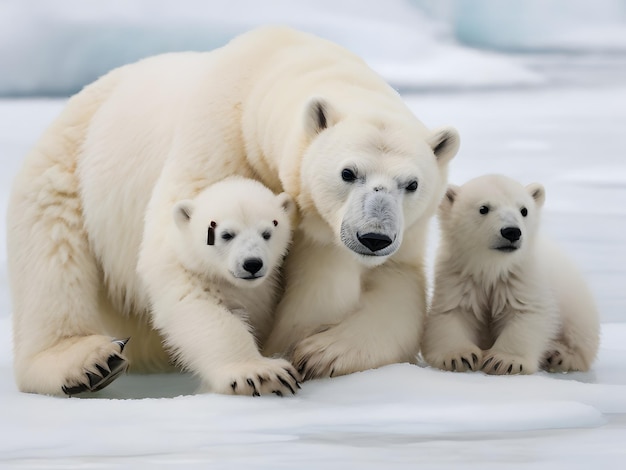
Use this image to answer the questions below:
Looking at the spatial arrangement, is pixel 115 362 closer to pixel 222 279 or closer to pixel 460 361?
pixel 222 279

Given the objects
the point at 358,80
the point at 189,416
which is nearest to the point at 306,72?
the point at 358,80

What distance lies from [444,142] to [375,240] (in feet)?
2.04

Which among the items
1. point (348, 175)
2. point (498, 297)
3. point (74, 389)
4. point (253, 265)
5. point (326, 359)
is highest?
point (348, 175)

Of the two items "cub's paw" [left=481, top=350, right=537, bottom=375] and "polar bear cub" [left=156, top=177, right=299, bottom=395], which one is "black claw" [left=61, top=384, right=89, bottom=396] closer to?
"polar bear cub" [left=156, top=177, right=299, bottom=395]

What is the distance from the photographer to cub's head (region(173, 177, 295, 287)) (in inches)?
191

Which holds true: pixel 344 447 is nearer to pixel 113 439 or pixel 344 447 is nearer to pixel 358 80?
pixel 113 439

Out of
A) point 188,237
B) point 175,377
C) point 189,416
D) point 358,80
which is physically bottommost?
point 175,377

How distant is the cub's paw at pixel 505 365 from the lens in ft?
17.0

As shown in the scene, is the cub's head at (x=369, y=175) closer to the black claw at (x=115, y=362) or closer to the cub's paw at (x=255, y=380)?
the cub's paw at (x=255, y=380)

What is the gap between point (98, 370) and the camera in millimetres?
5238

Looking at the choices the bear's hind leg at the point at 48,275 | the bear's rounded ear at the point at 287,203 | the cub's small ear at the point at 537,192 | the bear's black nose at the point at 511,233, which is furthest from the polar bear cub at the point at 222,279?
the cub's small ear at the point at 537,192

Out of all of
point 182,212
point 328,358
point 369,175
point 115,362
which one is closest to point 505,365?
point 328,358

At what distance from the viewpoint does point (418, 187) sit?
482 centimetres

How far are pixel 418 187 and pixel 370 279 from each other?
29.7 inches
